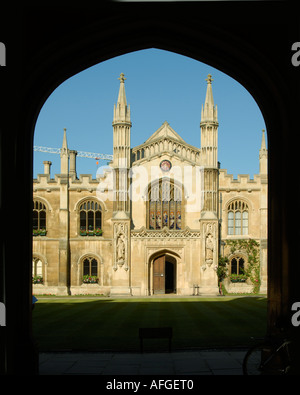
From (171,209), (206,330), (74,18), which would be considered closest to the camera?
(74,18)

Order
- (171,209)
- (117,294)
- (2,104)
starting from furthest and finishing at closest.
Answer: (171,209) → (117,294) → (2,104)

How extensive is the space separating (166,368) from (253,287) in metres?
25.0

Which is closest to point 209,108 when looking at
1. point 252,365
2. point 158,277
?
point 158,277

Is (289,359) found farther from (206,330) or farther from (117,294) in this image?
(117,294)

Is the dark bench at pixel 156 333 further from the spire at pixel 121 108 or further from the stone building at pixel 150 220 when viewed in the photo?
the spire at pixel 121 108

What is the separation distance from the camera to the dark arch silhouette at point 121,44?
25.0ft

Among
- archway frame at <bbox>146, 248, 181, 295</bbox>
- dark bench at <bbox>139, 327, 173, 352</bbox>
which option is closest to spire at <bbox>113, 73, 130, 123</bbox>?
archway frame at <bbox>146, 248, 181, 295</bbox>

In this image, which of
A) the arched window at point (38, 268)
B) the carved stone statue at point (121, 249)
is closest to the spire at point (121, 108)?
the carved stone statue at point (121, 249)

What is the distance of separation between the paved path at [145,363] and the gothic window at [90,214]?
22.4 meters

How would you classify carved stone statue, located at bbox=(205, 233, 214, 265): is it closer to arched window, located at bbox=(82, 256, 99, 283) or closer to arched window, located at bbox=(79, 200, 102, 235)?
arched window, located at bbox=(79, 200, 102, 235)

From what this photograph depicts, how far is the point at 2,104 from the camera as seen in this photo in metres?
7.49

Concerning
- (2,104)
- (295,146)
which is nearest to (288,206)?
(295,146)

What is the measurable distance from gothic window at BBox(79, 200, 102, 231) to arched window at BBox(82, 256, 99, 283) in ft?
7.62

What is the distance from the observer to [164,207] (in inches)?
1336
